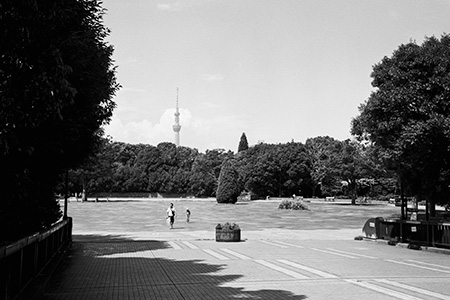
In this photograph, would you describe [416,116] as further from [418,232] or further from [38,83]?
[38,83]

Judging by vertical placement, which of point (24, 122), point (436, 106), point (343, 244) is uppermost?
point (436, 106)

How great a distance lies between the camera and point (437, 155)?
59.3 feet

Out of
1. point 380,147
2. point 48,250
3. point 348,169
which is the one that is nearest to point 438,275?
point 380,147

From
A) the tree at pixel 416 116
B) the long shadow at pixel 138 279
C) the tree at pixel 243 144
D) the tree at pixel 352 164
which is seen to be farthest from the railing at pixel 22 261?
the tree at pixel 243 144

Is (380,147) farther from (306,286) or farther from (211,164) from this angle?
(211,164)

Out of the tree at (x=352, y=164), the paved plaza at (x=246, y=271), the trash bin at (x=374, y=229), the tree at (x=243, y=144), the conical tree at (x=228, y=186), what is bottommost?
the paved plaza at (x=246, y=271)

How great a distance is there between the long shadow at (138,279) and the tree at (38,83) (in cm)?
190

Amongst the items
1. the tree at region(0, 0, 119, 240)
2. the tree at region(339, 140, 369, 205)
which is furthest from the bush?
the tree at region(0, 0, 119, 240)

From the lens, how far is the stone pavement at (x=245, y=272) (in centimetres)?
1018

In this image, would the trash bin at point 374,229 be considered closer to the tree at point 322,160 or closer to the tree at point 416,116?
the tree at point 416,116

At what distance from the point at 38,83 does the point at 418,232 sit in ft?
64.5

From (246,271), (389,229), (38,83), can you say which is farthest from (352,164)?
(38,83)

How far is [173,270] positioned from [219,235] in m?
9.45

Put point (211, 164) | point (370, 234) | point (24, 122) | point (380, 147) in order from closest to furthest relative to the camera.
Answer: point (24, 122) → point (380, 147) → point (370, 234) → point (211, 164)
